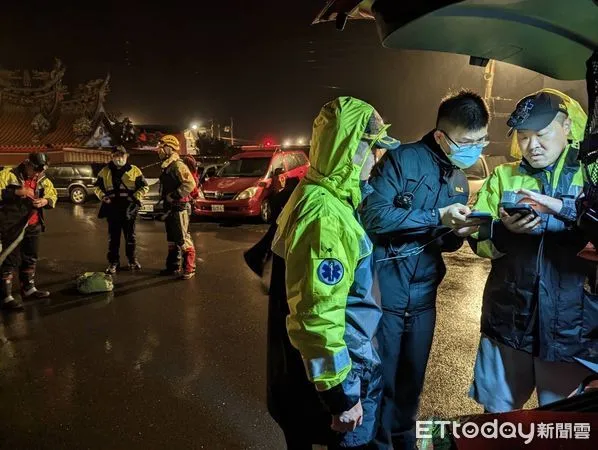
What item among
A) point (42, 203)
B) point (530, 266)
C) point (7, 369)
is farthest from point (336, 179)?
point (42, 203)

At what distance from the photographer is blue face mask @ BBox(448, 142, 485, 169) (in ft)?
8.34

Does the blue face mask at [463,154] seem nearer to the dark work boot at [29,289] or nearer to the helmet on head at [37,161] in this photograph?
the helmet on head at [37,161]

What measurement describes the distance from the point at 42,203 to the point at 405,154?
519cm

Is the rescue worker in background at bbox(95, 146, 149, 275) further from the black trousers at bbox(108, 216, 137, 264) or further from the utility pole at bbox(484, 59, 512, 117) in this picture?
the utility pole at bbox(484, 59, 512, 117)

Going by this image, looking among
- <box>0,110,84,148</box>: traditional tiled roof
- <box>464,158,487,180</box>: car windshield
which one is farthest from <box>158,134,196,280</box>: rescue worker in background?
<box>0,110,84,148</box>: traditional tiled roof

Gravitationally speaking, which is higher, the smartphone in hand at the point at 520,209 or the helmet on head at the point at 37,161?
the helmet on head at the point at 37,161

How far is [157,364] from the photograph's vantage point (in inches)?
171

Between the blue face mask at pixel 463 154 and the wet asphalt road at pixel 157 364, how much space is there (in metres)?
1.96

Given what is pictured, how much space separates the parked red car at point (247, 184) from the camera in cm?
1270

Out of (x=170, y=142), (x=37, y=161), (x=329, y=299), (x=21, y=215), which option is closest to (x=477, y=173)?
(x=170, y=142)

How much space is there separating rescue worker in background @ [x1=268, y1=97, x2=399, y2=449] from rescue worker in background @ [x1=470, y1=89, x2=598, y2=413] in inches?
34.8

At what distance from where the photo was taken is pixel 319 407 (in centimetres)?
191

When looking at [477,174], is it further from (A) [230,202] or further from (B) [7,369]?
(B) [7,369]

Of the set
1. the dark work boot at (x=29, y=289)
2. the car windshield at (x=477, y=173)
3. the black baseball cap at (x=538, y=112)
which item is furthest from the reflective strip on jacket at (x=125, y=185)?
the car windshield at (x=477, y=173)
